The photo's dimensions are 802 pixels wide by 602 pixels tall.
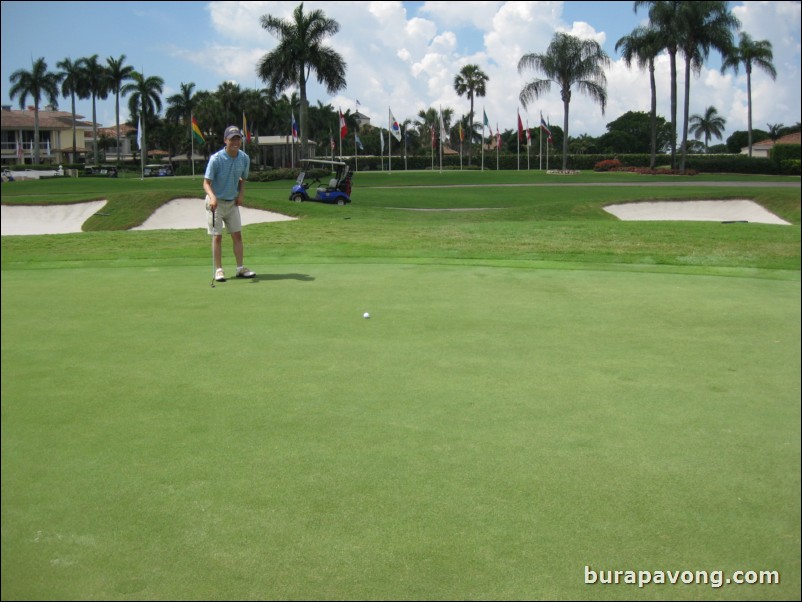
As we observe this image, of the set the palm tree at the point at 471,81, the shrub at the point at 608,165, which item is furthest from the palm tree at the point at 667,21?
the palm tree at the point at 471,81

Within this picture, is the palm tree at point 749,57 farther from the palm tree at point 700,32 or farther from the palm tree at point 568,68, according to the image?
the palm tree at point 568,68

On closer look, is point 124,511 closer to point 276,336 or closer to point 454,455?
point 454,455

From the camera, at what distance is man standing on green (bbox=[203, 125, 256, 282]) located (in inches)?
329

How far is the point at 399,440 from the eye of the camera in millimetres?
3480

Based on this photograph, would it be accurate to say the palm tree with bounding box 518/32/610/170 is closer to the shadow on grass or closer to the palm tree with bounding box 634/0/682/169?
the palm tree with bounding box 634/0/682/169

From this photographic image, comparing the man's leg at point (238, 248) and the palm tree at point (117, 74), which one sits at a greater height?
the palm tree at point (117, 74)

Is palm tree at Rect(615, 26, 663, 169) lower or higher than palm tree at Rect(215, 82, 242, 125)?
lower

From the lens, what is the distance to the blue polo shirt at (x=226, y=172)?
8445 mm

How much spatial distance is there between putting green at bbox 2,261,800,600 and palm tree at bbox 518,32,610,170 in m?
17.3

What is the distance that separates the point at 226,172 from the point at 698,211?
1559cm

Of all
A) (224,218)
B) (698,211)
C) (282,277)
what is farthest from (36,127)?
(698,211)

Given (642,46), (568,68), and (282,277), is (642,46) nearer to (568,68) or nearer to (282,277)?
(282,277)

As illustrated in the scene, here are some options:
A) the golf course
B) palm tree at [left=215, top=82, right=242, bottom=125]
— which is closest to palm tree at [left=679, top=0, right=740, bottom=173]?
the golf course

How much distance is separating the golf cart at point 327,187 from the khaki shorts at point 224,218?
1162cm
